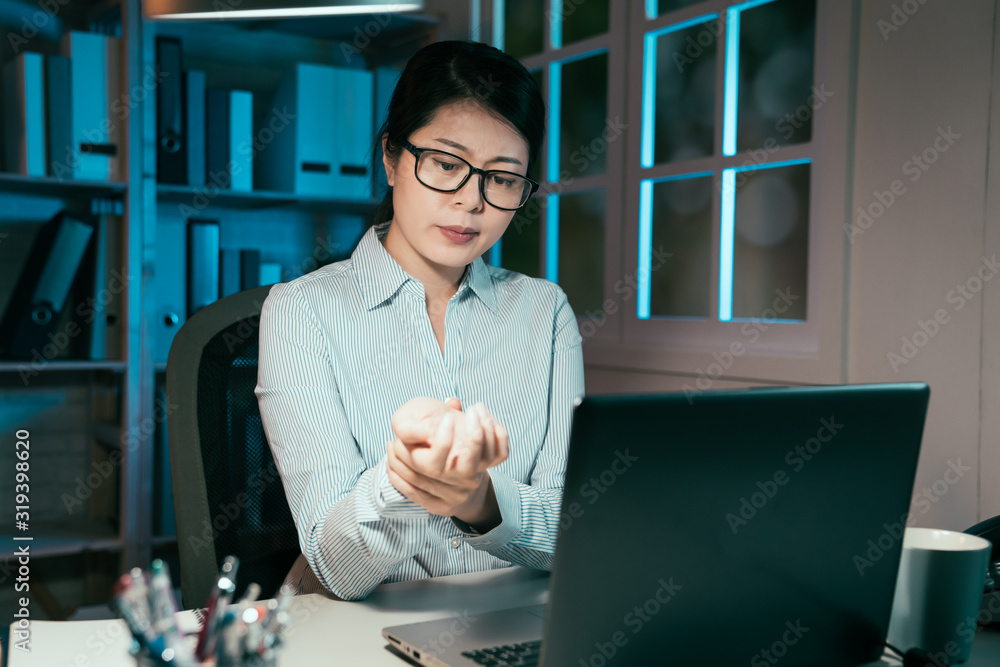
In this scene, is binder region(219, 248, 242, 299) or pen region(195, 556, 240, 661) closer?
pen region(195, 556, 240, 661)

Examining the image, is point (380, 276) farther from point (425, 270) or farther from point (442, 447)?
point (442, 447)

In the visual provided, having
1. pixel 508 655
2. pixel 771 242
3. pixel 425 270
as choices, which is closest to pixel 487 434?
pixel 508 655

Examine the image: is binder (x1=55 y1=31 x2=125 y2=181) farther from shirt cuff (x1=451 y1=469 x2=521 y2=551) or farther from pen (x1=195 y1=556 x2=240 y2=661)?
pen (x1=195 y1=556 x2=240 y2=661)

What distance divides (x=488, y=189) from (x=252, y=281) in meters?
1.59

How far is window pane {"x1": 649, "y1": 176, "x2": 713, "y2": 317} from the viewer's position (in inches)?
84.7

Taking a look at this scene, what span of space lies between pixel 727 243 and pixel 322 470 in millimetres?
1343

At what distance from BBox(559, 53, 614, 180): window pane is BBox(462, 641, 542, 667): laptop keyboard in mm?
1867

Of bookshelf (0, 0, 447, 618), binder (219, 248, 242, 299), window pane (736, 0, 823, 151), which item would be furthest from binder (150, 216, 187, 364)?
window pane (736, 0, 823, 151)

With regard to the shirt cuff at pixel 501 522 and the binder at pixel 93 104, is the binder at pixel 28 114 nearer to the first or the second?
the binder at pixel 93 104

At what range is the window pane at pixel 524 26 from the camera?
2723 mm

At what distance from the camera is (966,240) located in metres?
1.46

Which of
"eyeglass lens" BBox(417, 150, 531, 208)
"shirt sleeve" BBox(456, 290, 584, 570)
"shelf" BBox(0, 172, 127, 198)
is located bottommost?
"shirt sleeve" BBox(456, 290, 584, 570)

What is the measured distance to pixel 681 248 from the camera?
221 cm

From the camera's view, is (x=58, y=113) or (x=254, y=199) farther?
(x=254, y=199)
